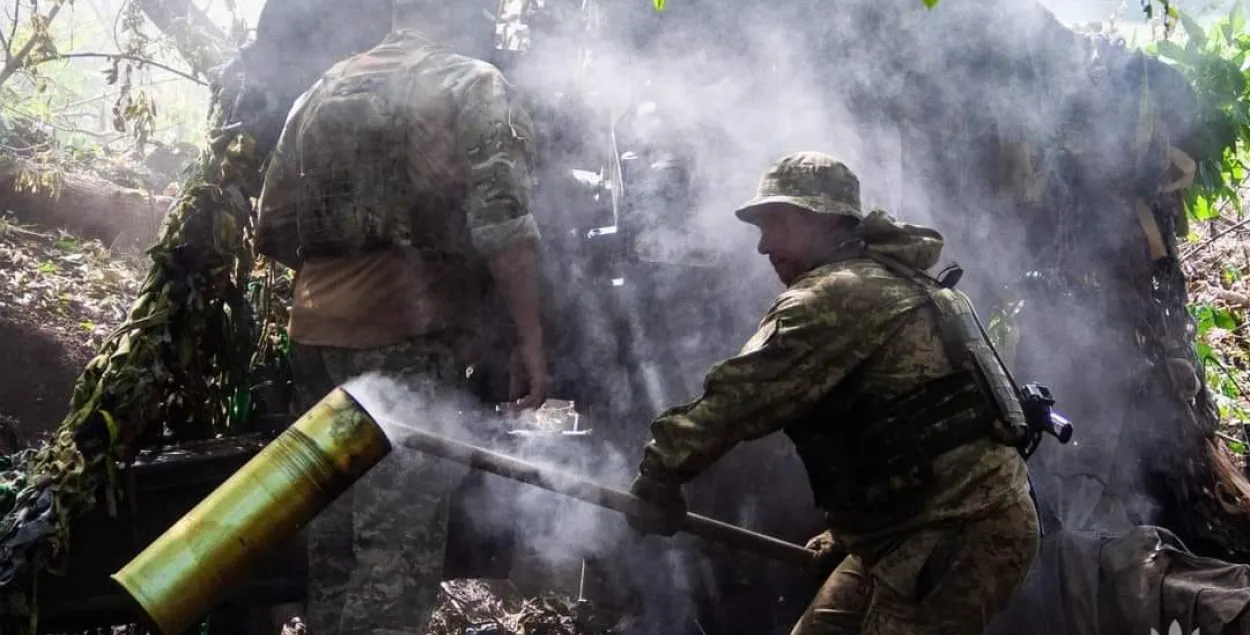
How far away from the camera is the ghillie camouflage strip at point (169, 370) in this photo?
403 centimetres

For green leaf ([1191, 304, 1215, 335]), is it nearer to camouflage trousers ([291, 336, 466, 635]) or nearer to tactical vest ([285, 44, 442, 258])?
camouflage trousers ([291, 336, 466, 635])

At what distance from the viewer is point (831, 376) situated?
3424mm

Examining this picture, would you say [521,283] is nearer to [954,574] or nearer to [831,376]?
[831,376]

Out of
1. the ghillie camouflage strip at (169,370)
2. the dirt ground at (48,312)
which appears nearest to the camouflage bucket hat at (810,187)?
the ghillie camouflage strip at (169,370)

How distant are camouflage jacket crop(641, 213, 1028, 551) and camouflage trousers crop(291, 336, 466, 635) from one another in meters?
1.11

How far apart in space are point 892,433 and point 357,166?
2334 mm

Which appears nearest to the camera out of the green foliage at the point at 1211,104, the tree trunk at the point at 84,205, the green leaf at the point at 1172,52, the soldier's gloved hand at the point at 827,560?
the soldier's gloved hand at the point at 827,560

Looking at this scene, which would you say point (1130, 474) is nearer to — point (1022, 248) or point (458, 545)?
point (1022, 248)

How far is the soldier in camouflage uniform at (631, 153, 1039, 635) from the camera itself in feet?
11.2

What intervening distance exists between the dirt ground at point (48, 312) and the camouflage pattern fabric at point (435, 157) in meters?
3.29

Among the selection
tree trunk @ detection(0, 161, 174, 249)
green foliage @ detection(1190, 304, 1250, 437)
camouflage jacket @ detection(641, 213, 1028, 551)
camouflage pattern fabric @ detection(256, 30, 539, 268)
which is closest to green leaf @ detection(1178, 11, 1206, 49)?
green foliage @ detection(1190, 304, 1250, 437)

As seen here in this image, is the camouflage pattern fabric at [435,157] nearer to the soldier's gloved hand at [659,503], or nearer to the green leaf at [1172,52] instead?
the soldier's gloved hand at [659,503]

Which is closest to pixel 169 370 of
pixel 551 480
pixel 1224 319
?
pixel 551 480

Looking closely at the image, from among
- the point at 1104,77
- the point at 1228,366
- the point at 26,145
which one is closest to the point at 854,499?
the point at 1104,77
